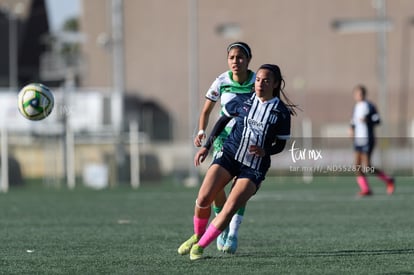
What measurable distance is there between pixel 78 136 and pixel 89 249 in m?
29.9

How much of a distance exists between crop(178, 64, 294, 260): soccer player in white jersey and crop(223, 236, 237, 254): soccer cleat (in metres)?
0.53

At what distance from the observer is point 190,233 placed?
12.9 meters

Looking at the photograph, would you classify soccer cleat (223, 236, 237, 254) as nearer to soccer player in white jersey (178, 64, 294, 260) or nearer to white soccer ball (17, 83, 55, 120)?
soccer player in white jersey (178, 64, 294, 260)

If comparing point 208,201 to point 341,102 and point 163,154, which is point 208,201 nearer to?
point 163,154

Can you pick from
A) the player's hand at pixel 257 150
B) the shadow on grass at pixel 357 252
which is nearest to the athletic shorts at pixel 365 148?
the shadow on grass at pixel 357 252

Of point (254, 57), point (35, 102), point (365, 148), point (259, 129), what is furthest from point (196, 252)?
point (254, 57)

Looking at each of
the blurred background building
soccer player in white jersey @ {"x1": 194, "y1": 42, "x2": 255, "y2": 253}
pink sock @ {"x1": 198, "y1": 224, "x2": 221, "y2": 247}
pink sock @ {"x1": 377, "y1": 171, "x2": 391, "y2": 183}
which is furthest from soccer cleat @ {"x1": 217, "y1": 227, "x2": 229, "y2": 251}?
the blurred background building

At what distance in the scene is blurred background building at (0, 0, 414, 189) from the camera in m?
49.5

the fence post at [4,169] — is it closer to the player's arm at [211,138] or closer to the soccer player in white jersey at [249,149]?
the player's arm at [211,138]

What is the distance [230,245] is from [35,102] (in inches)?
149

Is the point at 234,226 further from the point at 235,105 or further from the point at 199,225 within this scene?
the point at 235,105

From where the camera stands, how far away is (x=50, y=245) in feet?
37.6

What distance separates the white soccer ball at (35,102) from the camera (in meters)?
13.0

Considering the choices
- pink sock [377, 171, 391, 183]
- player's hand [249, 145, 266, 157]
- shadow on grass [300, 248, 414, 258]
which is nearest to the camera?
player's hand [249, 145, 266, 157]
